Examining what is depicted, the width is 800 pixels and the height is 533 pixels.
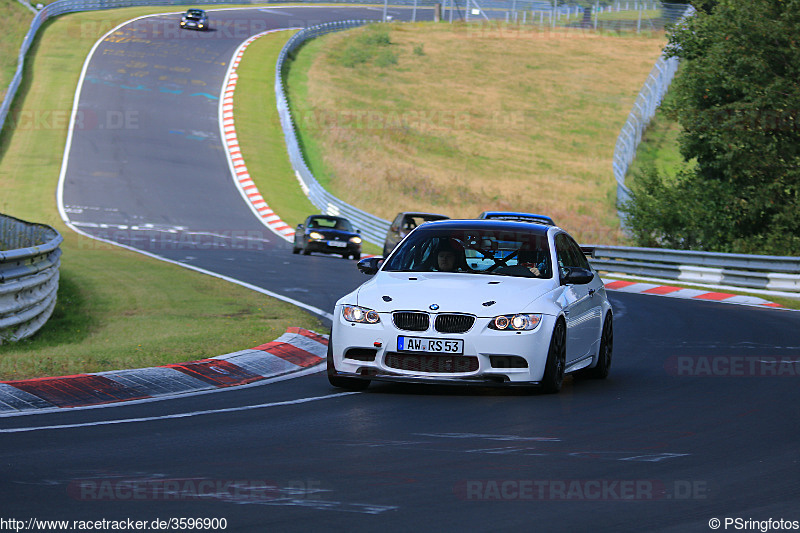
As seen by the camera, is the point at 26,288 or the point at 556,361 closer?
the point at 556,361

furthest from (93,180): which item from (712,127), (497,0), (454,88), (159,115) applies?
(497,0)

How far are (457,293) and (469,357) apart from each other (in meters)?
0.59

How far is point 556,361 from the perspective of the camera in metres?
10.4

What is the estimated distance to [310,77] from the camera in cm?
7069

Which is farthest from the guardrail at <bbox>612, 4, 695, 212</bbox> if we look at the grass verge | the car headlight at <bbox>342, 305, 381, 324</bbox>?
the car headlight at <bbox>342, 305, 381, 324</bbox>

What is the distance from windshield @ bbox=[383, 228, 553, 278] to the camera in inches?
439

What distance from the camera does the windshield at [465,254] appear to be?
11.1 metres

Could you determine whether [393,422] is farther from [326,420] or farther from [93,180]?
[93,180]

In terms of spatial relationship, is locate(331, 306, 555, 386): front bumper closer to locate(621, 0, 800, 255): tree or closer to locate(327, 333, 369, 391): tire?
locate(327, 333, 369, 391): tire

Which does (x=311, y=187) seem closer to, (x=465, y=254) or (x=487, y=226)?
(x=487, y=226)
